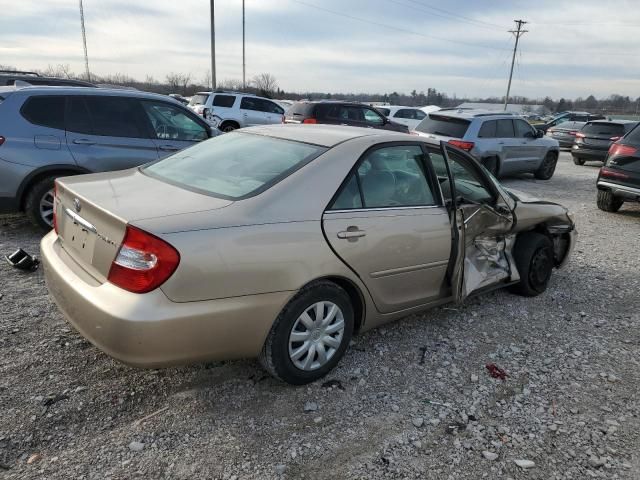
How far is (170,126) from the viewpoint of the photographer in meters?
6.52

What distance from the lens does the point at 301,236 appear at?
2797mm

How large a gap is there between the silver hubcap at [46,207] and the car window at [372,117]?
33.6 ft

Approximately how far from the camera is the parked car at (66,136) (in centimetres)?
534

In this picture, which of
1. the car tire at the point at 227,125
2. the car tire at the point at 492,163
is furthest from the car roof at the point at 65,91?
the car tire at the point at 227,125

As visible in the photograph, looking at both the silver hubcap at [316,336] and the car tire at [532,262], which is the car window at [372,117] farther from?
the silver hubcap at [316,336]

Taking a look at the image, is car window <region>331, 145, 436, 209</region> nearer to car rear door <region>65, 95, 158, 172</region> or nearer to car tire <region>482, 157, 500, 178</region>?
car rear door <region>65, 95, 158, 172</region>

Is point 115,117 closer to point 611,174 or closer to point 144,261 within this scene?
point 144,261

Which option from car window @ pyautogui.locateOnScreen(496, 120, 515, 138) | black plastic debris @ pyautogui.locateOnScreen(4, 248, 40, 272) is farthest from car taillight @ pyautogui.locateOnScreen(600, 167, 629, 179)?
black plastic debris @ pyautogui.locateOnScreen(4, 248, 40, 272)

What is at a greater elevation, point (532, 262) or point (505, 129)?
point (505, 129)

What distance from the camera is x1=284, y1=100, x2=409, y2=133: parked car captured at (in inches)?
552

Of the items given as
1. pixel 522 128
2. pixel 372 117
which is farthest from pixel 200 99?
pixel 522 128

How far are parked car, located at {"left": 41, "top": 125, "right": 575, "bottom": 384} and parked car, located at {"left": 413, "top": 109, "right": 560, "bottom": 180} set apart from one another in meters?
6.65

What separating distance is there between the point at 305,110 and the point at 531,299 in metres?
10.5

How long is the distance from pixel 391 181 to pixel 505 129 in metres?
8.88
